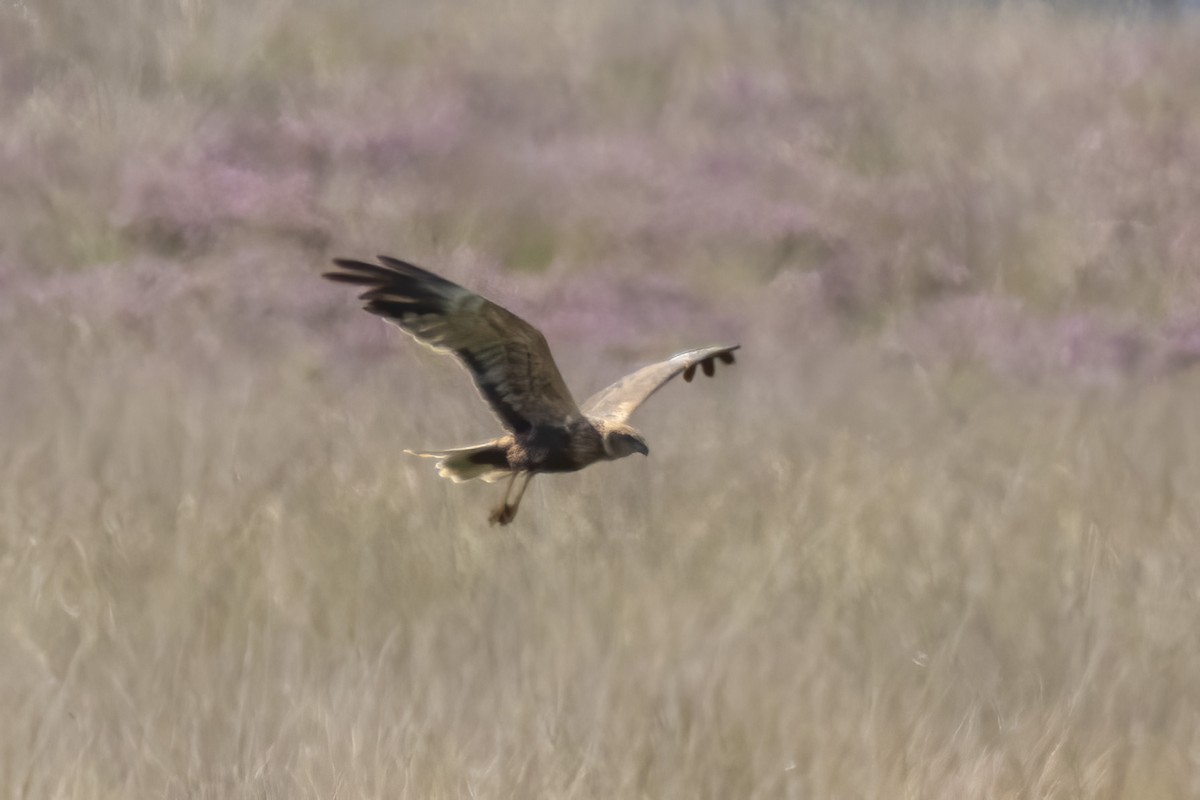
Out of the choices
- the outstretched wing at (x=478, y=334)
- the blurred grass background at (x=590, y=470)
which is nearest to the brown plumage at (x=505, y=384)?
the outstretched wing at (x=478, y=334)

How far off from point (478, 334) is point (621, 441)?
529 millimetres

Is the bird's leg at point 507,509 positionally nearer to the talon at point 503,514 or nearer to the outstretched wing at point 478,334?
the talon at point 503,514

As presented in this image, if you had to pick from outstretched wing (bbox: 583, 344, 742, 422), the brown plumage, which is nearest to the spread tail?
the brown plumage

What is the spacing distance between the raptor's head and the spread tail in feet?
0.77

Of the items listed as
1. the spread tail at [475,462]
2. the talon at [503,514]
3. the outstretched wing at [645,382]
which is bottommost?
the talon at [503,514]

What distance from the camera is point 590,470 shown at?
4.93 m

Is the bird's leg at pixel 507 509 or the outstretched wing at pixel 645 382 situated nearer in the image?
the bird's leg at pixel 507 509

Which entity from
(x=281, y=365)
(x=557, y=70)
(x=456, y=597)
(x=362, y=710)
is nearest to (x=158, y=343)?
(x=281, y=365)

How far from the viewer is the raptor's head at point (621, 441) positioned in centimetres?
409

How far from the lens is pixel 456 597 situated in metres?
4.09

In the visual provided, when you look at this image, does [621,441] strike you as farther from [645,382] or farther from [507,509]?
[645,382]

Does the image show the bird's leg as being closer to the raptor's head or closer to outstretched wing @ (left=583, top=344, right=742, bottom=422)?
the raptor's head

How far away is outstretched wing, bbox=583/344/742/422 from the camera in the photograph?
14.4ft

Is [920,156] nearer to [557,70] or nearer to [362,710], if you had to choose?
[557,70]
